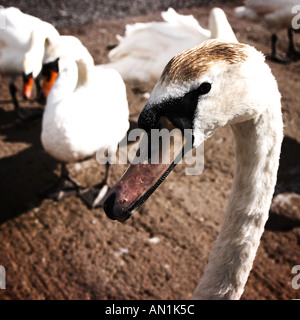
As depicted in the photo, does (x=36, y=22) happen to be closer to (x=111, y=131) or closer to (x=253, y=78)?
(x=111, y=131)

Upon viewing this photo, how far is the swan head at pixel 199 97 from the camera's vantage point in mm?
1258

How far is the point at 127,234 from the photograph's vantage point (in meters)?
3.35

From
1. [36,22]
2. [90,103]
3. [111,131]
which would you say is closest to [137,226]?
[111,131]

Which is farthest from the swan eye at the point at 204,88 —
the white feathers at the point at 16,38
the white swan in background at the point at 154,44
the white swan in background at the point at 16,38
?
the white feathers at the point at 16,38

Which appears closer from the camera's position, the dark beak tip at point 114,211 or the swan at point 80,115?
the dark beak tip at point 114,211

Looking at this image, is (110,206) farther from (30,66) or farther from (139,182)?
(30,66)

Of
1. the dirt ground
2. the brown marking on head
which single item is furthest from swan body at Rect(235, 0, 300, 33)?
the brown marking on head

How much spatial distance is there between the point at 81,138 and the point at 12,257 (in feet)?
3.71

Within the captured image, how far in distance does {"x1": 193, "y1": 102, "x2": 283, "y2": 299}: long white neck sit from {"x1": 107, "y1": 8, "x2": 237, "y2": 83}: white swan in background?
111 inches

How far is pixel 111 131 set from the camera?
11.4ft

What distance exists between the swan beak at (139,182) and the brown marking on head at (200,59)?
159mm

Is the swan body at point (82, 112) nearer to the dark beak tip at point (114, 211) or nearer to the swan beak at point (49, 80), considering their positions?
the swan beak at point (49, 80)

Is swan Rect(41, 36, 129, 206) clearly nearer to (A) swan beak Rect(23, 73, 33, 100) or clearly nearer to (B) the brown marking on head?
(A) swan beak Rect(23, 73, 33, 100)

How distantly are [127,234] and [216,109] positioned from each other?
223 centimetres
